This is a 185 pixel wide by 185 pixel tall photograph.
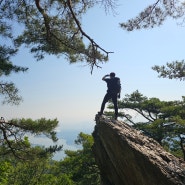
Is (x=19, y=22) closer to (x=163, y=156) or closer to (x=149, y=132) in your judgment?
(x=163, y=156)

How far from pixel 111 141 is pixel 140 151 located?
2290 millimetres

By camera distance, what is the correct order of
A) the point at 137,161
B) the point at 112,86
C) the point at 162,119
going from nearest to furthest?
the point at 137,161
the point at 112,86
the point at 162,119

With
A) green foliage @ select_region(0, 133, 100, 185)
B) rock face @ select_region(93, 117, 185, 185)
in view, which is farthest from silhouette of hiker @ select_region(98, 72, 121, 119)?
green foliage @ select_region(0, 133, 100, 185)

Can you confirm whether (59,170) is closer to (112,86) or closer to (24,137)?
(24,137)

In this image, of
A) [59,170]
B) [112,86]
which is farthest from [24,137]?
[59,170]

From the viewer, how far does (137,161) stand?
825cm

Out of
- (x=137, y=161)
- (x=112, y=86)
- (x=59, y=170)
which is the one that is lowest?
(x=137, y=161)

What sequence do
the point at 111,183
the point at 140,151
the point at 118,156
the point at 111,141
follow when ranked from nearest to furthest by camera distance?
the point at 140,151, the point at 118,156, the point at 111,141, the point at 111,183

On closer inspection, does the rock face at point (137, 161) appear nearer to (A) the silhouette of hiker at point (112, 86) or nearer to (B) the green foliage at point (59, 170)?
(A) the silhouette of hiker at point (112, 86)

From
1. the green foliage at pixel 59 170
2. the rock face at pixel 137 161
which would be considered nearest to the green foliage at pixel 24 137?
the green foliage at pixel 59 170

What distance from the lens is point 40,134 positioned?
15898 mm

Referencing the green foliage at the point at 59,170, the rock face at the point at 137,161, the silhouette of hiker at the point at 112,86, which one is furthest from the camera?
A: the green foliage at the point at 59,170

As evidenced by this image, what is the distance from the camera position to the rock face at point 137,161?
723 cm

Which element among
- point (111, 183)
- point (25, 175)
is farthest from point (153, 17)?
point (25, 175)
